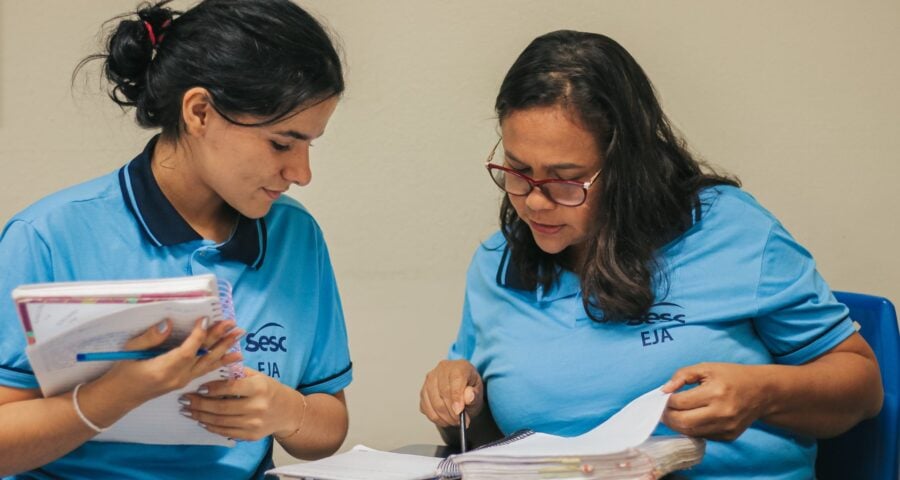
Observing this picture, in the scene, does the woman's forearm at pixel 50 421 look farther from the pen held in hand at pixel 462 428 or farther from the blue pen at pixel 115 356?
the pen held in hand at pixel 462 428

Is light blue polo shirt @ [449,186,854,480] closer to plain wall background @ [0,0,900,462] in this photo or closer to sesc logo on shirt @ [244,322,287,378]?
sesc logo on shirt @ [244,322,287,378]

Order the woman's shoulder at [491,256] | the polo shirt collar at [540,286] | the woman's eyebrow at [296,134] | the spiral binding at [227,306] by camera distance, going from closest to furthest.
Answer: the spiral binding at [227,306] < the woman's eyebrow at [296,134] < the polo shirt collar at [540,286] < the woman's shoulder at [491,256]

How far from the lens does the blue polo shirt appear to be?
1380 mm

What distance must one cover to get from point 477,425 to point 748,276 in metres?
0.53

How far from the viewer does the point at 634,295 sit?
1.55 meters

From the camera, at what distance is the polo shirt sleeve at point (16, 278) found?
1313 millimetres

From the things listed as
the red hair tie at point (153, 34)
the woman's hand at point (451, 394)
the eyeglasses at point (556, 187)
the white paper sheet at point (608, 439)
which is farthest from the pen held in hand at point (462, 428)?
the red hair tie at point (153, 34)

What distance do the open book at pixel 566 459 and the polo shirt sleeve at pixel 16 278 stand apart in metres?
0.37

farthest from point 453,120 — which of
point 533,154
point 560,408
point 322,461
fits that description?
point 322,461

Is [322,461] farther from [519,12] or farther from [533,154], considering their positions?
[519,12]

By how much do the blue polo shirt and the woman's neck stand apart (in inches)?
0.9

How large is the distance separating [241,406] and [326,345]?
1.00ft

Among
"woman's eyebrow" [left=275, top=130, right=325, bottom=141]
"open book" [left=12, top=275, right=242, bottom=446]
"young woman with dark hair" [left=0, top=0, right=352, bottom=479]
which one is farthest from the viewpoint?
"woman's eyebrow" [left=275, top=130, right=325, bottom=141]

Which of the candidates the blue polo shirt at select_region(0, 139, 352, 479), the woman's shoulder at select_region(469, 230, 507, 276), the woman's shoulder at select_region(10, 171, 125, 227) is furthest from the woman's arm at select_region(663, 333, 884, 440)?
the woman's shoulder at select_region(10, 171, 125, 227)
